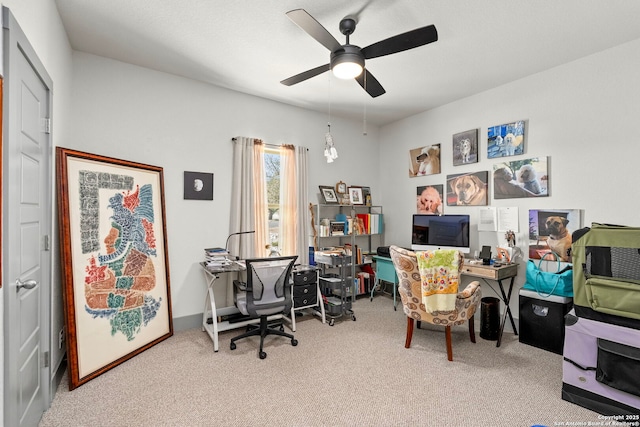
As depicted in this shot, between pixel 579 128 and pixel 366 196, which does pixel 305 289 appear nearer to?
pixel 366 196

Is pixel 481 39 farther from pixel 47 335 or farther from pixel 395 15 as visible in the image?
pixel 47 335

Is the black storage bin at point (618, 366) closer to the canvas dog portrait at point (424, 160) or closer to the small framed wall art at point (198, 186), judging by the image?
the canvas dog portrait at point (424, 160)

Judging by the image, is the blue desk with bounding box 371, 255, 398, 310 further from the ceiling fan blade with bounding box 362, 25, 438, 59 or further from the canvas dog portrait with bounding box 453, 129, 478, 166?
the ceiling fan blade with bounding box 362, 25, 438, 59

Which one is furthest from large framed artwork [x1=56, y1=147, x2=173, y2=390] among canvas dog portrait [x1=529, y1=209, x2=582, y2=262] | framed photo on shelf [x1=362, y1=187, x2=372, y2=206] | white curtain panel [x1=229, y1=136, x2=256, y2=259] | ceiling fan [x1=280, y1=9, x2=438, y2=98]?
canvas dog portrait [x1=529, y1=209, x2=582, y2=262]

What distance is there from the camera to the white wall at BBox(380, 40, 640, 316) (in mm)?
2756

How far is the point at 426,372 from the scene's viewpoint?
256cm

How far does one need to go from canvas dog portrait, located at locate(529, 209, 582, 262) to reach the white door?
166 inches

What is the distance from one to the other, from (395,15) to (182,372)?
3.32 meters

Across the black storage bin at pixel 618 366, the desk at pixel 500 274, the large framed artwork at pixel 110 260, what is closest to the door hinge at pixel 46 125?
the large framed artwork at pixel 110 260

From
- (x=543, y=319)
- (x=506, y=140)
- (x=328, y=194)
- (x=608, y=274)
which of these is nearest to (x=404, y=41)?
(x=608, y=274)

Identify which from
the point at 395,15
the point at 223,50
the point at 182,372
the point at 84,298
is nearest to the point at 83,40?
the point at 223,50

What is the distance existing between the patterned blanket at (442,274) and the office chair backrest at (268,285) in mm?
1264

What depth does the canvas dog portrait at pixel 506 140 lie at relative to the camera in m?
3.46

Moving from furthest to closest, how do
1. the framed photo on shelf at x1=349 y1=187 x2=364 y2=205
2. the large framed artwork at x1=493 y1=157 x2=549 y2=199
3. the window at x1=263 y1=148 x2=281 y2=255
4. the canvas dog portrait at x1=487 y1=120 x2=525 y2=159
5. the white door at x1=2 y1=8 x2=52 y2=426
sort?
1. the framed photo on shelf at x1=349 y1=187 x2=364 y2=205
2. the window at x1=263 y1=148 x2=281 y2=255
3. the canvas dog portrait at x1=487 y1=120 x2=525 y2=159
4. the large framed artwork at x1=493 y1=157 x2=549 y2=199
5. the white door at x1=2 y1=8 x2=52 y2=426
